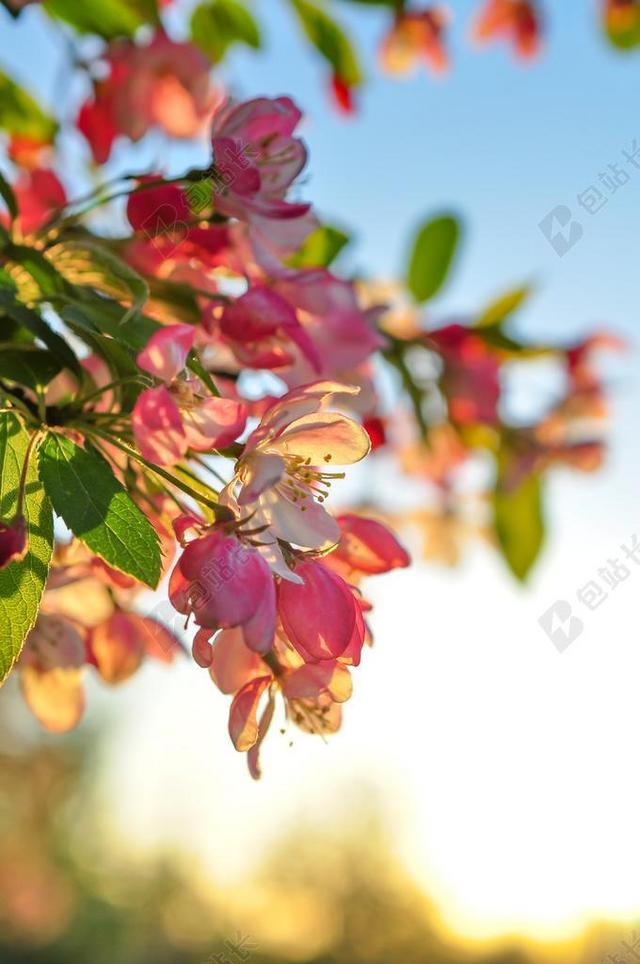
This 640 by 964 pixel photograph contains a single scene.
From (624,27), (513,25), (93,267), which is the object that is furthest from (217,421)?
(513,25)

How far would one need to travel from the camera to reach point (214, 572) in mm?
537

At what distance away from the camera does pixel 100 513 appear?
0.57m

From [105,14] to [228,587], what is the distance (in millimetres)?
802

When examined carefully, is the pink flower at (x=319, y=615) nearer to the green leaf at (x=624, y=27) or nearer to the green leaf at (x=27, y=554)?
the green leaf at (x=27, y=554)

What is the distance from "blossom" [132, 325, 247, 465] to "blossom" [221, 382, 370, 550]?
1.1 inches

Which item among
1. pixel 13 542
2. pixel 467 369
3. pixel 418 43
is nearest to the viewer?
pixel 13 542

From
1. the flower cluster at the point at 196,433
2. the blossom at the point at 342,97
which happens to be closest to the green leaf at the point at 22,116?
the flower cluster at the point at 196,433

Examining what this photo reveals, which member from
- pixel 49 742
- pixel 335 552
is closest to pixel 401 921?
pixel 49 742

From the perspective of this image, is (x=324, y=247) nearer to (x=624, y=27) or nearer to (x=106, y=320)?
(x=106, y=320)

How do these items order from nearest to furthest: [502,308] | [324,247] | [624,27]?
[324,247] < [502,308] < [624,27]

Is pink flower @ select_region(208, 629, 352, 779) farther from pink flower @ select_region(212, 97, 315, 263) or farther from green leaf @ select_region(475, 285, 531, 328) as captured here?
green leaf @ select_region(475, 285, 531, 328)

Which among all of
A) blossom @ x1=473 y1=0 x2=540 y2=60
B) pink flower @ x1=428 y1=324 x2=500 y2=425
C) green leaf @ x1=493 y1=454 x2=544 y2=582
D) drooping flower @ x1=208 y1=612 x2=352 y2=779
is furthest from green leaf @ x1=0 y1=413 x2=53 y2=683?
blossom @ x1=473 y1=0 x2=540 y2=60

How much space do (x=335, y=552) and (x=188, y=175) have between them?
0.88ft

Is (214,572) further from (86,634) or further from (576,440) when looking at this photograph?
(576,440)
